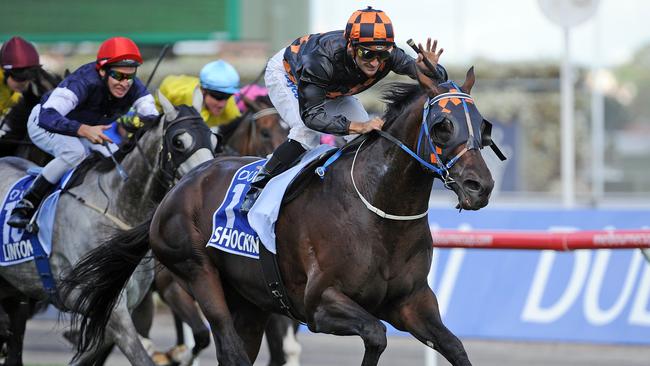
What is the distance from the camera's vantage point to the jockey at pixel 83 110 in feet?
23.2

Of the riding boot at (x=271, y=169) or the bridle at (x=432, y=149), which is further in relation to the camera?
the riding boot at (x=271, y=169)

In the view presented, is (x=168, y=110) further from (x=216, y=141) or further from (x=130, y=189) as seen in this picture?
(x=130, y=189)

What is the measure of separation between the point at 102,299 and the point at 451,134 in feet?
8.41

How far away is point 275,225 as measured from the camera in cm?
596

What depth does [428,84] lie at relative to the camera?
5434 mm

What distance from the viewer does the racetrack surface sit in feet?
31.5

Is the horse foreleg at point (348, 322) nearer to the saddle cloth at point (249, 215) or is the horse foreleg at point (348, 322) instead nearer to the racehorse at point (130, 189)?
the saddle cloth at point (249, 215)

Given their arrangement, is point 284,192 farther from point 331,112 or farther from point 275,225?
point 331,112

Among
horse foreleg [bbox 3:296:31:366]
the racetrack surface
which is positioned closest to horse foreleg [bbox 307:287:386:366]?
horse foreleg [bbox 3:296:31:366]

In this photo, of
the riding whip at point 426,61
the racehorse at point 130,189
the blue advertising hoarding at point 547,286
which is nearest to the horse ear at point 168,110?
the racehorse at point 130,189

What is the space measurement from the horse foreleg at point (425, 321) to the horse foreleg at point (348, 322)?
235mm

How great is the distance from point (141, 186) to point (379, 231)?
7.25 feet

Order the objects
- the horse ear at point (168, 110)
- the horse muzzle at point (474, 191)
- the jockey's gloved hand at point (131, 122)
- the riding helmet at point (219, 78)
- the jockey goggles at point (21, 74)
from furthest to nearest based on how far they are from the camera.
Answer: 1. the riding helmet at point (219, 78)
2. the jockey goggles at point (21, 74)
3. the jockey's gloved hand at point (131, 122)
4. the horse ear at point (168, 110)
5. the horse muzzle at point (474, 191)

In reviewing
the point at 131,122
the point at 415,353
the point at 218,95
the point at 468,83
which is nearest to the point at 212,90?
the point at 218,95
